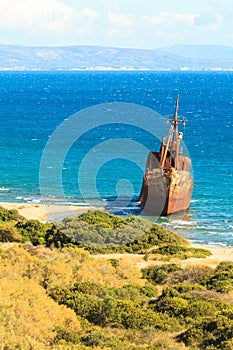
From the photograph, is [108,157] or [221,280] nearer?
[221,280]

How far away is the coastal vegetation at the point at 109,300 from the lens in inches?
592

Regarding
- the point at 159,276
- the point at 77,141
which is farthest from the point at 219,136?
the point at 159,276

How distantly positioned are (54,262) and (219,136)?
65.1 m

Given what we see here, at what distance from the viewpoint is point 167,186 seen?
141ft

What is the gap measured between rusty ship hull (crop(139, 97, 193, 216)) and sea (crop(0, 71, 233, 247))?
0.90 metres

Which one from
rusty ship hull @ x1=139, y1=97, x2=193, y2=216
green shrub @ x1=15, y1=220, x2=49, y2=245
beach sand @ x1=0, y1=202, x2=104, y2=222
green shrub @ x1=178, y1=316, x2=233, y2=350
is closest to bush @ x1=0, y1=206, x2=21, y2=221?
beach sand @ x1=0, y1=202, x2=104, y2=222

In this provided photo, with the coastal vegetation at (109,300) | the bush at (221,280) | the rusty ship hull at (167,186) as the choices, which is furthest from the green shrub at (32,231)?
the rusty ship hull at (167,186)

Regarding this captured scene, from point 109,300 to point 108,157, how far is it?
4651 cm

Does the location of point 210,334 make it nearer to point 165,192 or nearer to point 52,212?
point 52,212

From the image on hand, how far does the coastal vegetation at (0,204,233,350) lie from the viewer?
15.0 metres

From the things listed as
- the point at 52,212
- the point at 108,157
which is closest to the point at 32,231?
the point at 52,212

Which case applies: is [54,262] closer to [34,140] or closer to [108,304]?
[108,304]

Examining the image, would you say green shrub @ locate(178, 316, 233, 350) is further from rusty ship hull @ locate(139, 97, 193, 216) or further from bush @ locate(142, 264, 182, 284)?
rusty ship hull @ locate(139, 97, 193, 216)

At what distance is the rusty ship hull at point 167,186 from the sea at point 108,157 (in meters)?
0.90
